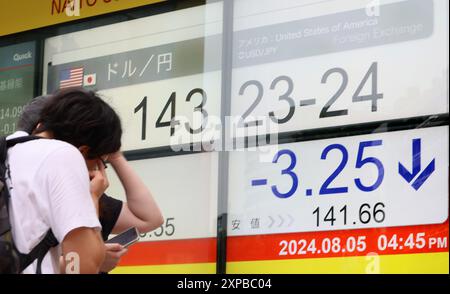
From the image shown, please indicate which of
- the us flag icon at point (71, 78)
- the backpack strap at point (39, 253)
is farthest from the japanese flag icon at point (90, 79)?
the backpack strap at point (39, 253)

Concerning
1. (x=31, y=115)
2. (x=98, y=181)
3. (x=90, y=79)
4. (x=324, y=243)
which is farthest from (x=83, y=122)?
(x=324, y=243)

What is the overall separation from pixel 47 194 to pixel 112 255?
20.5 inches

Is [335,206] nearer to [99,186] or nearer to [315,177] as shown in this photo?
[315,177]

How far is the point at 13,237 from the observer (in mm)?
3543

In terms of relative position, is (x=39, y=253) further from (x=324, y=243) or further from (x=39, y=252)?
(x=324, y=243)

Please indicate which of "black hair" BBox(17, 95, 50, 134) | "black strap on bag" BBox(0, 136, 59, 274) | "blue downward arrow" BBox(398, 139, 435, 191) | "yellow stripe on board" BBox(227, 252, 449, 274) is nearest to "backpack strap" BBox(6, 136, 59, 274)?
"black strap on bag" BBox(0, 136, 59, 274)

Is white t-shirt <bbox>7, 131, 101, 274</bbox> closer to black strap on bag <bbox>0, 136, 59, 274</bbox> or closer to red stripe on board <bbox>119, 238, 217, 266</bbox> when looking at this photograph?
black strap on bag <bbox>0, 136, 59, 274</bbox>

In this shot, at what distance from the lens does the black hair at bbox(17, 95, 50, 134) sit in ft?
12.9

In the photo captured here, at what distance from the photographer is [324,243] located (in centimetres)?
385

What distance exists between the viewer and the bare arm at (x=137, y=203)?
13.7 feet

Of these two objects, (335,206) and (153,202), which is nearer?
(335,206)

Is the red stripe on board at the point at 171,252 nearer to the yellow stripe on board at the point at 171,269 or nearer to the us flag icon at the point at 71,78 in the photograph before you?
the yellow stripe on board at the point at 171,269
